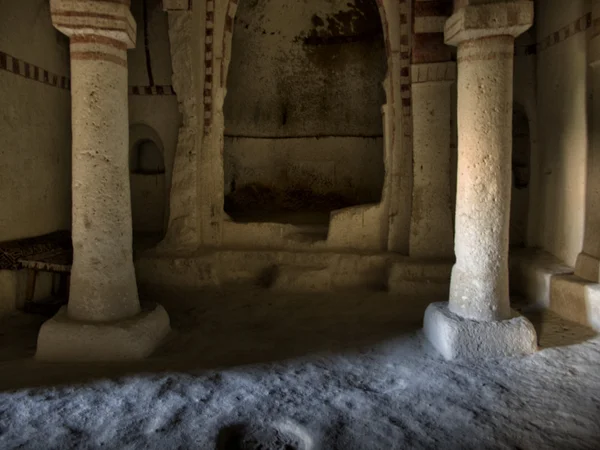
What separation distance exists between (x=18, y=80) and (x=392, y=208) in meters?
4.38

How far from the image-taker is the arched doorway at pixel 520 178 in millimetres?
6527


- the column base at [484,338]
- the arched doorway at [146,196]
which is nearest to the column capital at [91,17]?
the column base at [484,338]

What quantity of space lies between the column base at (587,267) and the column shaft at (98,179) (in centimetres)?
420

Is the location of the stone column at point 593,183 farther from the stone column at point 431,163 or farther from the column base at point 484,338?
the stone column at point 431,163

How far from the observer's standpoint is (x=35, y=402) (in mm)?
3131

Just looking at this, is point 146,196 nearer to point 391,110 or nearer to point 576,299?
point 391,110

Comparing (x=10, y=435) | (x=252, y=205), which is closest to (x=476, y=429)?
(x=10, y=435)

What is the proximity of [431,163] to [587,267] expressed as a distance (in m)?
1.95

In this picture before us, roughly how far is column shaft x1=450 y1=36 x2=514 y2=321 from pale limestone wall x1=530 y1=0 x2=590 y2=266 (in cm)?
176

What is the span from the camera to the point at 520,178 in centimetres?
672

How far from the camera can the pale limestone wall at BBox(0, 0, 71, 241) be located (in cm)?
516

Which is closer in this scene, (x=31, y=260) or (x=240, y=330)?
(x=240, y=330)

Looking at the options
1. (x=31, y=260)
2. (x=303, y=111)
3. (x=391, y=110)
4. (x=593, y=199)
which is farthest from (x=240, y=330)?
(x=303, y=111)

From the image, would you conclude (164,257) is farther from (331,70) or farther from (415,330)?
(331,70)
